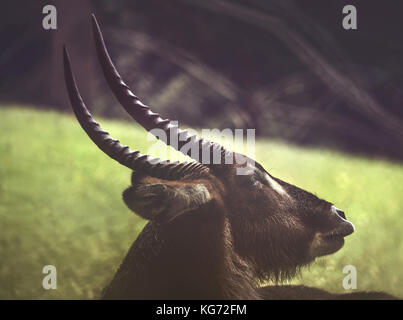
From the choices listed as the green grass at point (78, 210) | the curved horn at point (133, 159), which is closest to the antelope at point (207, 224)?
the curved horn at point (133, 159)

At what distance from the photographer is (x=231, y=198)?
1784mm

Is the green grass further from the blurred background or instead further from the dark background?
the dark background

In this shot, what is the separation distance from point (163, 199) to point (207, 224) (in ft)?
0.78

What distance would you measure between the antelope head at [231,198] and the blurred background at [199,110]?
22cm

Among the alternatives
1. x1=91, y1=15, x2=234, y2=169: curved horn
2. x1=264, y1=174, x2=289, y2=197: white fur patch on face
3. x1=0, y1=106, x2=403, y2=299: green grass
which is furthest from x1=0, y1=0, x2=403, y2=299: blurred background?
x1=91, y1=15, x2=234, y2=169: curved horn

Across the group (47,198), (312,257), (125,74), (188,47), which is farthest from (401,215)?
(47,198)

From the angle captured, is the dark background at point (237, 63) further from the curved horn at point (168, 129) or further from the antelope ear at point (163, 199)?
the antelope ear at point (163, 199)

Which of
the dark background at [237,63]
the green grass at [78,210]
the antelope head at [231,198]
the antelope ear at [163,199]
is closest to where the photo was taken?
the antelope ear at [163,199]

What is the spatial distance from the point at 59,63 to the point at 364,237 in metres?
1.69

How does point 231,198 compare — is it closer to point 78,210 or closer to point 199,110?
point 199,110

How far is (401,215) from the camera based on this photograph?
7.42ft

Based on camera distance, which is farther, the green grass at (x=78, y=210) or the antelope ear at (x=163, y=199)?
the green grass at (x=78, y=210)

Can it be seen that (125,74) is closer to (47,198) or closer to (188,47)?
(188,47)

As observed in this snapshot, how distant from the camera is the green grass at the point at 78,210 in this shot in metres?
2.02
